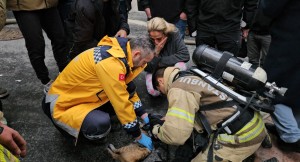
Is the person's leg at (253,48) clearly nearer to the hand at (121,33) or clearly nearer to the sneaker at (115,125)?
the hand at (121,33)

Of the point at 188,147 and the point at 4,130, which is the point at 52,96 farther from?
the point at 188,147

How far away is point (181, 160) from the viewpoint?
7.74ft

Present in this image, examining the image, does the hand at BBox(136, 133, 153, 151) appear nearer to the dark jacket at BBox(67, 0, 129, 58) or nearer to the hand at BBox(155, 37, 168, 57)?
the hand at BBox(155, 37, 168, 57)

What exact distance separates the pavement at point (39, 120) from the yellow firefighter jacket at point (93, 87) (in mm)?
324

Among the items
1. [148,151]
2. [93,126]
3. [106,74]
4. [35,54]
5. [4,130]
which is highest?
[4,130]

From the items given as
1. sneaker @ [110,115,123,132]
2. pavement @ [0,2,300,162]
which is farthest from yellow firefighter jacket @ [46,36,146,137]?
sneaker @ [110,115,123,132]

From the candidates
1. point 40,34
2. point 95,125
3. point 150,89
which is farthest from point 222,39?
point 40,34

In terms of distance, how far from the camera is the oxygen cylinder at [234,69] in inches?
84.7

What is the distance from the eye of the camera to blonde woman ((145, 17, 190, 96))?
325cm

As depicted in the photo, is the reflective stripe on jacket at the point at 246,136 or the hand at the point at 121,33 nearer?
the reflective stripe on jacket at the point at 246,136

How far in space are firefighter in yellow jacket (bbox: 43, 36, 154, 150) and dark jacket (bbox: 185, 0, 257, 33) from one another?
1.15m

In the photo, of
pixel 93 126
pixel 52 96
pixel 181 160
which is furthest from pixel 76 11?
pixel 181 160

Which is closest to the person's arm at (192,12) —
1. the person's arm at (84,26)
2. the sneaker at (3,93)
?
the person's arm at (84,26)

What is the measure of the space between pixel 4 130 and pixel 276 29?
2.41 m
